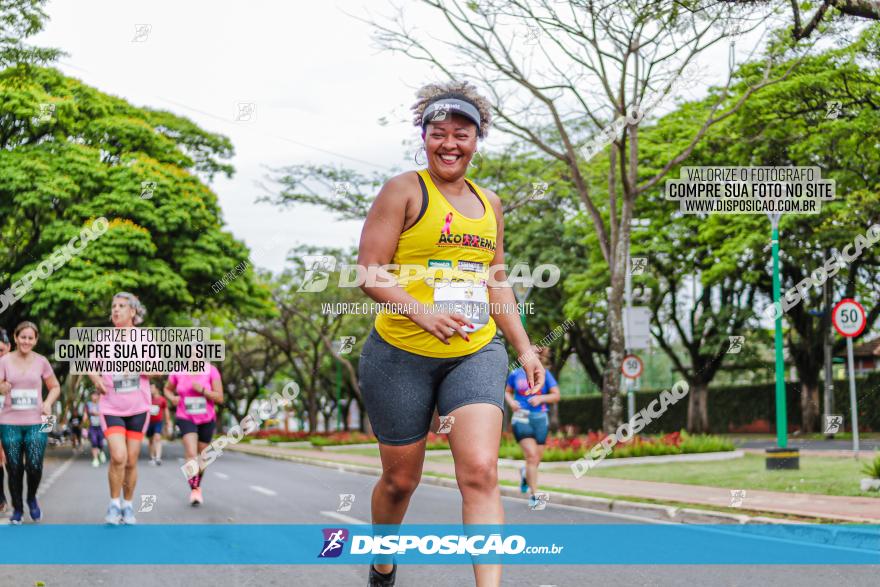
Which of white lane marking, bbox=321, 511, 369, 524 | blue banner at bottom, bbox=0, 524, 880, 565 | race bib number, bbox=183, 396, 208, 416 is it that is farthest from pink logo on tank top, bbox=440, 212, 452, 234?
race bib number, bbox=183, 396, 208, 416

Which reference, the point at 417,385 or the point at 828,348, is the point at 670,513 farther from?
the point at 828,348

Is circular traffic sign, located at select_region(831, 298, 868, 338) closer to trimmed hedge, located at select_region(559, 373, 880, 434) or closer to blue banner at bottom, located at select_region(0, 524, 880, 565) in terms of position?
blue banner at bottom, located at select_region(0, 524, 880, 565)

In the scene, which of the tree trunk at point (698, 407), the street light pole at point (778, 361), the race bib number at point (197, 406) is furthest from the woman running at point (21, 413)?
the tree trunk at point (698, 407)

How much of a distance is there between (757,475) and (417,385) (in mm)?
10885

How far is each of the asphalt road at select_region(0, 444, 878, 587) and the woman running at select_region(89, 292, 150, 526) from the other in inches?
25.6

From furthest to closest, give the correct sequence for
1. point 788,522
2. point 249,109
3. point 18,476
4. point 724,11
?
1. point 724,11
2. point 249,109
3. point 18,476
4. point 788,522

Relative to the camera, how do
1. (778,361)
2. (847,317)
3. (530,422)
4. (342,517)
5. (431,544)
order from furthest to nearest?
1. (778,361)
2. (847,317)
3. (530,422)
4. (342,517)
5. (431,544)

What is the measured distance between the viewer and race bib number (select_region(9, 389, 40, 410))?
8.86 metres

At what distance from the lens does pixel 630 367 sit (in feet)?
64.1

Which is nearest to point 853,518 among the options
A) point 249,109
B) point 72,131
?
point 249,109

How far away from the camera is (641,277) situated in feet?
105

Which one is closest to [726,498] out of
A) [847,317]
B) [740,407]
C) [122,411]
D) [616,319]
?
[847,317]

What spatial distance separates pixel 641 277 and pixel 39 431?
25261 mm

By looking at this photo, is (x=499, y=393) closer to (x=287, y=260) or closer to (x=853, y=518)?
(x=853, y=518)
